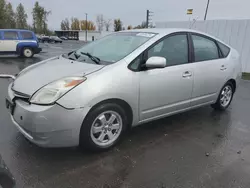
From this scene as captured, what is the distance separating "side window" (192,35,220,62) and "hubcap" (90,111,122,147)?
1766 mm

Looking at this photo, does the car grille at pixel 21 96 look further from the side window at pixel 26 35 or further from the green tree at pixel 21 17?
the green tree at pixel 21 17

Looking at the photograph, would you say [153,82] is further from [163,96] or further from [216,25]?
[216,25]

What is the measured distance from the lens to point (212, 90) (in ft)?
12.9

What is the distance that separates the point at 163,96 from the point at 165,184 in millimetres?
1270

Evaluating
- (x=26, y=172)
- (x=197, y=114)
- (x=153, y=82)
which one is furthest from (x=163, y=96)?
(x=26, y=172)

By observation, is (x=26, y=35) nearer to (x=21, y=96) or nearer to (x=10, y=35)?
(x=10, y=35)

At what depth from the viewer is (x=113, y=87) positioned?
2.60m

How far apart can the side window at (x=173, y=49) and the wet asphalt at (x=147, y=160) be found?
1.12 metres

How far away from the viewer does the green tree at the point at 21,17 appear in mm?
57062

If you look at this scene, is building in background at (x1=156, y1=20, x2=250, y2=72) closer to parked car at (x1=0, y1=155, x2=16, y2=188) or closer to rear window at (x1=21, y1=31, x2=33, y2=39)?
parked car at (x1=0, y1=155, x2=16, y2=188)

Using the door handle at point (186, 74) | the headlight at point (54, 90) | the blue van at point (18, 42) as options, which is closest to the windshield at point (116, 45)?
the headlight at point (54, 90)

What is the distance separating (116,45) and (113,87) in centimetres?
102

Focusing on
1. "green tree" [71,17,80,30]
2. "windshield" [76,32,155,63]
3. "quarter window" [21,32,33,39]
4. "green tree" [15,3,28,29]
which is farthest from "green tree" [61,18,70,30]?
"windshield" [76,32,155,63]

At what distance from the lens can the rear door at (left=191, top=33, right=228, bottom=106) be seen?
3598mm
